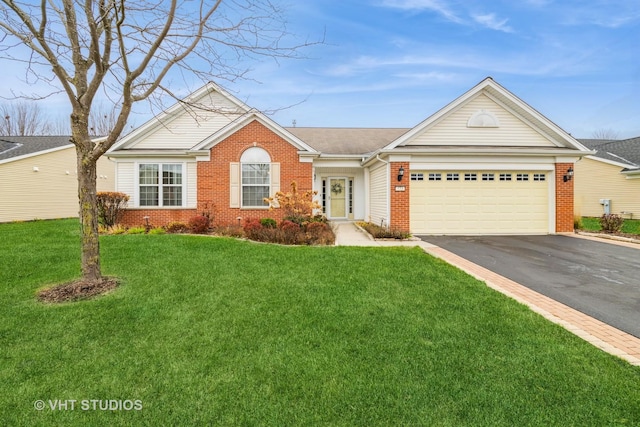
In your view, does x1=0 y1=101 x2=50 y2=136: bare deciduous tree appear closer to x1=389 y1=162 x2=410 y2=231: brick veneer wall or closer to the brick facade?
the brick facade

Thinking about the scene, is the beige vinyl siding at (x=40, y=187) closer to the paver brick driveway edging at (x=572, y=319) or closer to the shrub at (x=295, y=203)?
the shrub at (x=295, y=203)

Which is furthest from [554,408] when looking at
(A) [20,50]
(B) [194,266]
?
(A) [20,50]

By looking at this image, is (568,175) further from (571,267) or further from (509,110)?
(571,267)

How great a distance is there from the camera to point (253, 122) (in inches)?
523

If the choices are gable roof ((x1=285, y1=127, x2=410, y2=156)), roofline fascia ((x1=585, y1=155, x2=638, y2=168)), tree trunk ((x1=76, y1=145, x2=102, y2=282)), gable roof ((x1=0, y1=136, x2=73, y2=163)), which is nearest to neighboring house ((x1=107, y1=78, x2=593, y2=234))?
gable roof ((x1=285, y1=127, x2=410, y2=156))

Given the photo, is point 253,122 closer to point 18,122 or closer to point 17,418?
point 17,418

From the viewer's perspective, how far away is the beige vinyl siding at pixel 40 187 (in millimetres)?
17188

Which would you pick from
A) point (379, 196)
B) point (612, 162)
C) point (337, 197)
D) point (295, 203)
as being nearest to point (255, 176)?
point (295, 203)

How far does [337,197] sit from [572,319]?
12799 mm

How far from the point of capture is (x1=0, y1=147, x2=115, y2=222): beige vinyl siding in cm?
1719

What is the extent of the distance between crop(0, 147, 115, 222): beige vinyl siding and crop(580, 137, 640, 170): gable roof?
29995mm

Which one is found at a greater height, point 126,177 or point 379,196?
point 126,177

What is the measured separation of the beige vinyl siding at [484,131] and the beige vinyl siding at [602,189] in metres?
7.44

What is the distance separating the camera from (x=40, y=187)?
1852cm
